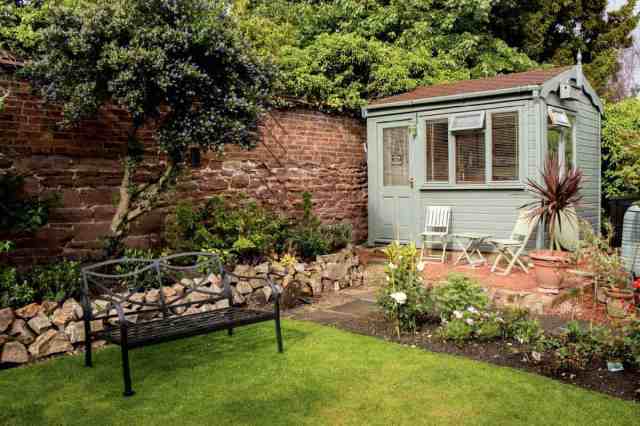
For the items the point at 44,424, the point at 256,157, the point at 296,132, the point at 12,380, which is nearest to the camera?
the point at 44,424

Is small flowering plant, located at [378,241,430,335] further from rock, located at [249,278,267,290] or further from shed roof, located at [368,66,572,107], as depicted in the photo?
shed roof, located at [368,66,572,107]

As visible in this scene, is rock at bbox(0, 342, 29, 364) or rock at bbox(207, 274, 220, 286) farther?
rock at bbox(207, 274, 220, 286)

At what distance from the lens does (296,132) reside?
9820 millimetres

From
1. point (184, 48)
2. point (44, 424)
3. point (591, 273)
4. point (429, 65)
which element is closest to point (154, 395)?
point (44, 424)

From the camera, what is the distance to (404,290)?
5406mm

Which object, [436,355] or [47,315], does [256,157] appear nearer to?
[47,315]

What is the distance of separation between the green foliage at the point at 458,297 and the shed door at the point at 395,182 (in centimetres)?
464

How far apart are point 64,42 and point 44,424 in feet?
12.8

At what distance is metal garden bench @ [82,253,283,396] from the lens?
13.5 feet

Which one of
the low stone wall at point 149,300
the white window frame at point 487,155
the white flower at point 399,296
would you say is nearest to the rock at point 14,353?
the low stone wall at point 149,300

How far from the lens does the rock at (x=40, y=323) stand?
16.3ft

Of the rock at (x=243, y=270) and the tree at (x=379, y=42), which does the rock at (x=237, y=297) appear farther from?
the tree at (x=379, y=42)

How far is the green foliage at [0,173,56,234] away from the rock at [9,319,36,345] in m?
1.15

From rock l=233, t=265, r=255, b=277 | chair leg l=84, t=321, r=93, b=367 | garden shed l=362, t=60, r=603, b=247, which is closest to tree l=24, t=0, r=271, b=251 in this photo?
rock l=233, t=265, r=255, b=277
